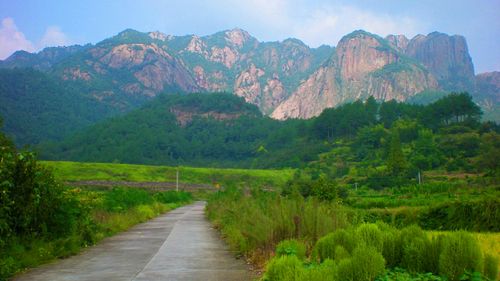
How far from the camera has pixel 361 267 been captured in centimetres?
592

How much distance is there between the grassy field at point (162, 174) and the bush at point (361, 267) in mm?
76399

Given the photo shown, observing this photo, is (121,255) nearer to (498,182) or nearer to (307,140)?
(498,182)

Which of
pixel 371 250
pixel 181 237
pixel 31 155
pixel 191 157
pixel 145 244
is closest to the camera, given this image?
pixel 371 250

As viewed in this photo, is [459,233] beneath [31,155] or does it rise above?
beneath

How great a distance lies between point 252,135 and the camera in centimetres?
17862

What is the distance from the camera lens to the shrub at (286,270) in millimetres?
5669

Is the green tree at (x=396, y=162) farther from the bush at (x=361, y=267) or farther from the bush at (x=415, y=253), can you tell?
the bush at (x=361, y=267)

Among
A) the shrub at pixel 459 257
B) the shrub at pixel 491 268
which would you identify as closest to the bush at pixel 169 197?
the shrub at pixel 459 257

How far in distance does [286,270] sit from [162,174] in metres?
91.4

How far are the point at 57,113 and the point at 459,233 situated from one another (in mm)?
193228

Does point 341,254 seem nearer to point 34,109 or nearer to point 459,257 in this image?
point 459,257

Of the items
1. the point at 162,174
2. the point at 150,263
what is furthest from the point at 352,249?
the point at 162,174

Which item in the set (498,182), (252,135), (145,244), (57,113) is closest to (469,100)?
(498,182)

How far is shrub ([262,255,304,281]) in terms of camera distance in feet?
18.6
